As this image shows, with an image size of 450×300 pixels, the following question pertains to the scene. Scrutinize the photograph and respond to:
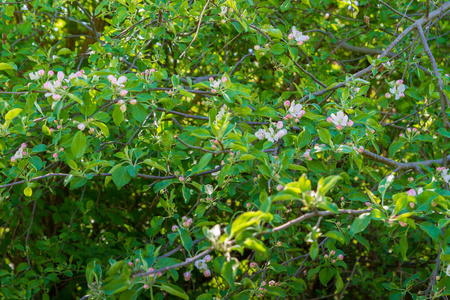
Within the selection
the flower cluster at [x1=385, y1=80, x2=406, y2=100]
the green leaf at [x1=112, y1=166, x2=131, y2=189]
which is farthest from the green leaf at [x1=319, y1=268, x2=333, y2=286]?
the green leaf at [x1=112, y1=166, x2=131, y2=189]

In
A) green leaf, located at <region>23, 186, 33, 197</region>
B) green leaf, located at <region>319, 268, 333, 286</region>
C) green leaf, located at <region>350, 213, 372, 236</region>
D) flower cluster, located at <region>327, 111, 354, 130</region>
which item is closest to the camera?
green leaf, located at <region>350, 213, 372, 236</region>

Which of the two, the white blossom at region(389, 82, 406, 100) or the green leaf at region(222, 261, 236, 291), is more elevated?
the white blossom at region(389, 82, 406, 100)

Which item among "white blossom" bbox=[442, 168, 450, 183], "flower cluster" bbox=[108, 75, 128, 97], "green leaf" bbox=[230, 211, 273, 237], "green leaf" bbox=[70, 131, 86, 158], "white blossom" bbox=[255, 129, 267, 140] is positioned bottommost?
"white blossom" bbox=[442, 168, 450, 183]

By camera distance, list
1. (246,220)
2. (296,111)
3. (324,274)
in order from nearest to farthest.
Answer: (246,220), (296,111), (324,274)

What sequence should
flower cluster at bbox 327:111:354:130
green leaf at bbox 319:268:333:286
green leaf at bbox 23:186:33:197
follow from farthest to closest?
green leaf at bbox 319:268:333:286, green leaf at bbox 23:186:33:197, flower cluster at bbox 327:111:354:130

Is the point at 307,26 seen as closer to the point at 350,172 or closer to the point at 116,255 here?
the point at 350,172

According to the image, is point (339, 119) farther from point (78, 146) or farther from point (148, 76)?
point (78, 146)

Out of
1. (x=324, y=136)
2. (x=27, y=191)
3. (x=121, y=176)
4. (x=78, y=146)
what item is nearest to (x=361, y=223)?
(x=324, y=136)

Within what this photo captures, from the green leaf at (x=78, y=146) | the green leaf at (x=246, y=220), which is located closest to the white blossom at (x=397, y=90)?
the green leaf at (x=246, y=220)

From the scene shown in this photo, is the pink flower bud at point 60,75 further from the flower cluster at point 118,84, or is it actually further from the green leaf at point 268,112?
the green leaf at point 268,112

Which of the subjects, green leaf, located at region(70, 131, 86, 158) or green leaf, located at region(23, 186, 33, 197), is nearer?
green leaf, located at region(70, 131, 86, 158)

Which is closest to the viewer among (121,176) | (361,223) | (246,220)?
(246,220)

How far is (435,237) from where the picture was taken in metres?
1.62

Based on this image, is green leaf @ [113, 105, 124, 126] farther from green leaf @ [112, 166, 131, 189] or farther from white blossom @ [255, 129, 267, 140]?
white blossom @ [255, 129, 267, 140]
